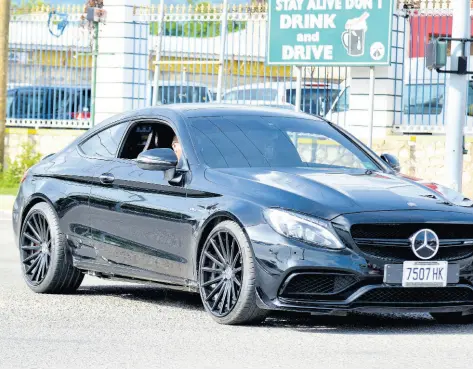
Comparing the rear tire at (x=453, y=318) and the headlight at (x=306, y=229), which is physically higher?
the headlight at (x=306, y=229)

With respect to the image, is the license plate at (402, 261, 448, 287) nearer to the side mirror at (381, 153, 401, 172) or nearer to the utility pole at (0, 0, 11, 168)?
the side mirror at (381, 153, 401, 172)

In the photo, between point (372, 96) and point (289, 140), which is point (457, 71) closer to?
point (372, 96)

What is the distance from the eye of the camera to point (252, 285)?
8773 millimetres

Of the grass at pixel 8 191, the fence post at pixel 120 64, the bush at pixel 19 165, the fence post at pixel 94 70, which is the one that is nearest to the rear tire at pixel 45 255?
the grass at pixel 8 191

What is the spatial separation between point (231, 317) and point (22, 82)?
22.1 metres

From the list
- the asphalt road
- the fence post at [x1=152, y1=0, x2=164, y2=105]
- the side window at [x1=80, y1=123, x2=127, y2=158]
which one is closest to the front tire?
the asphalt road

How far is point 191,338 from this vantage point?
28.0 ft

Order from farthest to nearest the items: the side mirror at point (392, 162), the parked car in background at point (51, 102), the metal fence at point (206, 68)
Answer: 1. the parked car in background at point (51, 102)
2. the metal fence at point (206, 68)
3. the side mirror at point (392, 162)

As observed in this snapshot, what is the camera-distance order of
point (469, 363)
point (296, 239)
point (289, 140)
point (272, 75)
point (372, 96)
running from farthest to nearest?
point (272, 75)
point (372, 96)
point (289, 140)
point (296, 239)
point (469, 363)

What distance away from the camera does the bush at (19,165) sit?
27500mm

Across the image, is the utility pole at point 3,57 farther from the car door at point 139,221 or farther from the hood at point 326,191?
the hood at point 326,191

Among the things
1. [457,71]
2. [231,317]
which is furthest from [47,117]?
[231,317]

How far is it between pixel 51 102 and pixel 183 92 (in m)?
3.69

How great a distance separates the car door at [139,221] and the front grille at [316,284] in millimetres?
979
